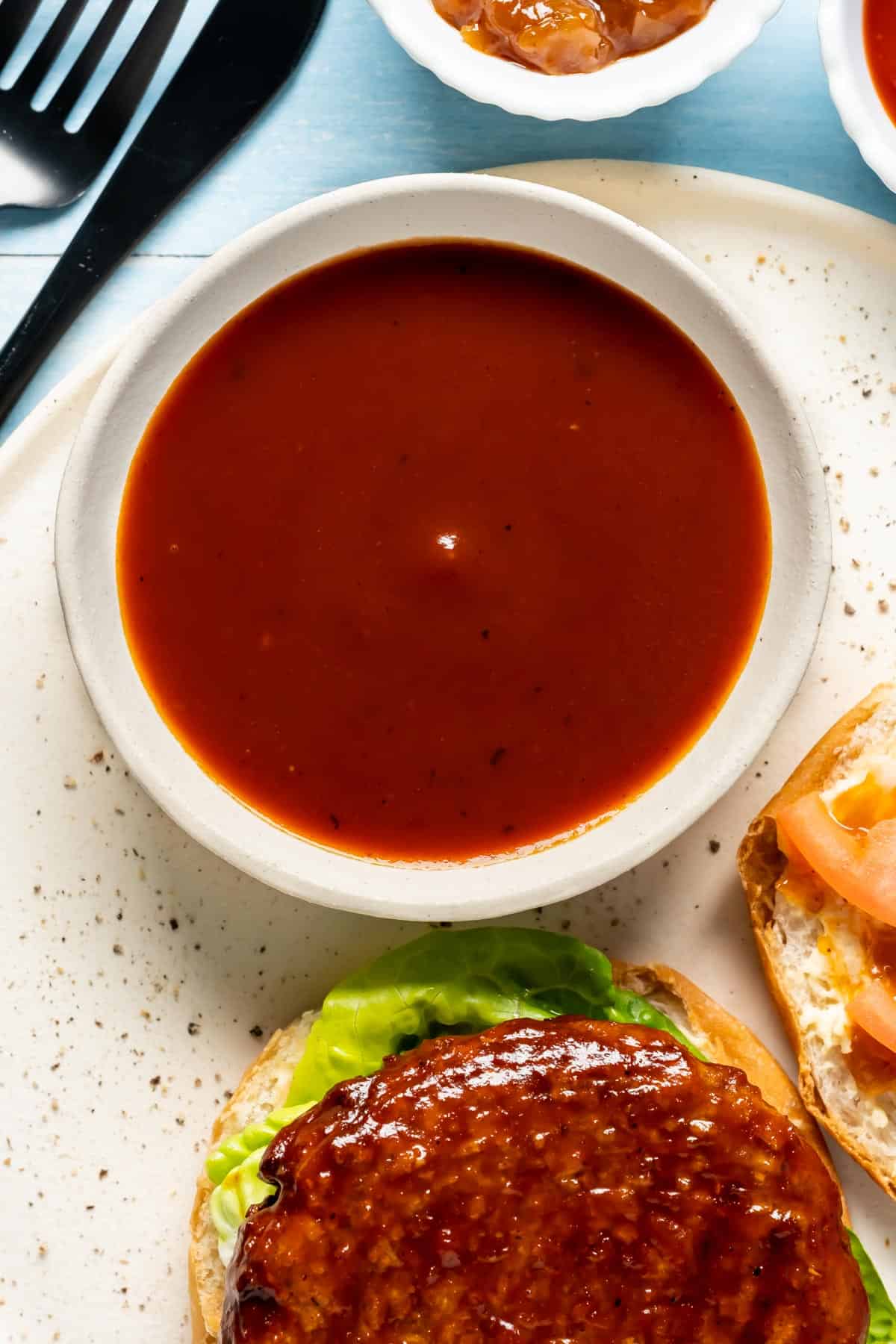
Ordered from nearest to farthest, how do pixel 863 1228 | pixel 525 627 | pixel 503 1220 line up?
pixel 503 1220 < pixel 525 627 < pixel 863 1228

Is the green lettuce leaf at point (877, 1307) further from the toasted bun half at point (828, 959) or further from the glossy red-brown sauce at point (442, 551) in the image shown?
the glossy red-brown sauce at point (442, 551)

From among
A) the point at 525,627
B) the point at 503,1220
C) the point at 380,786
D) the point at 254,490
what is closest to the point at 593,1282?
the point at 503,1220

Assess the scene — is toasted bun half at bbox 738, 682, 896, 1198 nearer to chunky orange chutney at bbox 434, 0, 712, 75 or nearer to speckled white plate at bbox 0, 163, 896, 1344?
speckled white plate at bbox 0, 163, 896, 1344

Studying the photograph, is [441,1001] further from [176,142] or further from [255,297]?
[176,142]

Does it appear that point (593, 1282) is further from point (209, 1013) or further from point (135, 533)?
point (135, 533)

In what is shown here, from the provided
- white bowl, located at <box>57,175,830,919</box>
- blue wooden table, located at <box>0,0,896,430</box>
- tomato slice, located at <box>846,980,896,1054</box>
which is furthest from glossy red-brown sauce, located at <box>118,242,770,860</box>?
tomato slice, located at <box>846,980,896,1054</box>

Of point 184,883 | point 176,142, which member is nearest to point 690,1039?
point 184,883

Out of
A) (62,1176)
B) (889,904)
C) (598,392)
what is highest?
(598,392)
